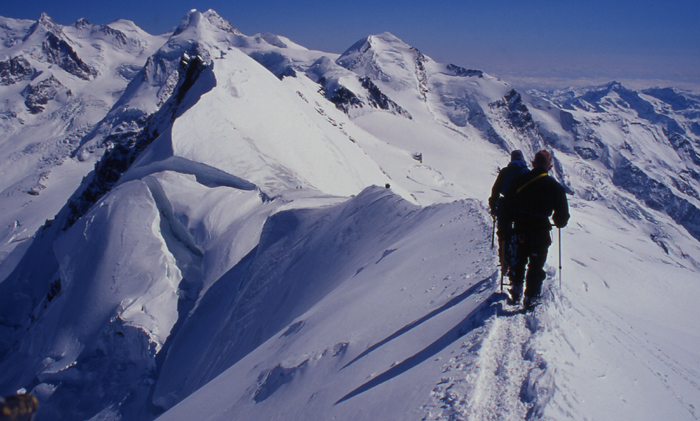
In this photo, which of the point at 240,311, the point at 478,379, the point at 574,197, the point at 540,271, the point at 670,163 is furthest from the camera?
the point at 670,163

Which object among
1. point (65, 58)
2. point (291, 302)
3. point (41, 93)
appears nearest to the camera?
point (291, 302)

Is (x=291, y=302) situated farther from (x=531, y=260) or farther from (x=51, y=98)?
(x=51, y=98)

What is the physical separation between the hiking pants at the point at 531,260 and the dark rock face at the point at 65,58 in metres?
179

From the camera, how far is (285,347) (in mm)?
6328

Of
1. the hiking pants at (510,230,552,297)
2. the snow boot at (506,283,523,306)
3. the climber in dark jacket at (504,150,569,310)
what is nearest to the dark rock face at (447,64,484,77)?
the climber in dark jacket at (504,150,569,310)

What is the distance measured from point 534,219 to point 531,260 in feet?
1.49

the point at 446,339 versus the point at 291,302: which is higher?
the point at 446,339

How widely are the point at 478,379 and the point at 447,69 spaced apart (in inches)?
5453

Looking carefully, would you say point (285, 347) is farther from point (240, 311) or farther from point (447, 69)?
point (447, 69)

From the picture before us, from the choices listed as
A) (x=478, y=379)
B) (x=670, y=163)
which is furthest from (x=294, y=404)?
(x=670, y=163)

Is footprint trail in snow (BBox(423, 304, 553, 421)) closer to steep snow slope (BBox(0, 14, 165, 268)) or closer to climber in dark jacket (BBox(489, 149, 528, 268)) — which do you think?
climber in dark jacket (BBox(489, 149, 528, 268))

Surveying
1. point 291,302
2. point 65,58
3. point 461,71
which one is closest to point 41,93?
point 65,58

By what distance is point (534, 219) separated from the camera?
4.43 metres

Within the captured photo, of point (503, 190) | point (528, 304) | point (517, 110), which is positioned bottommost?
point (528, 304)
